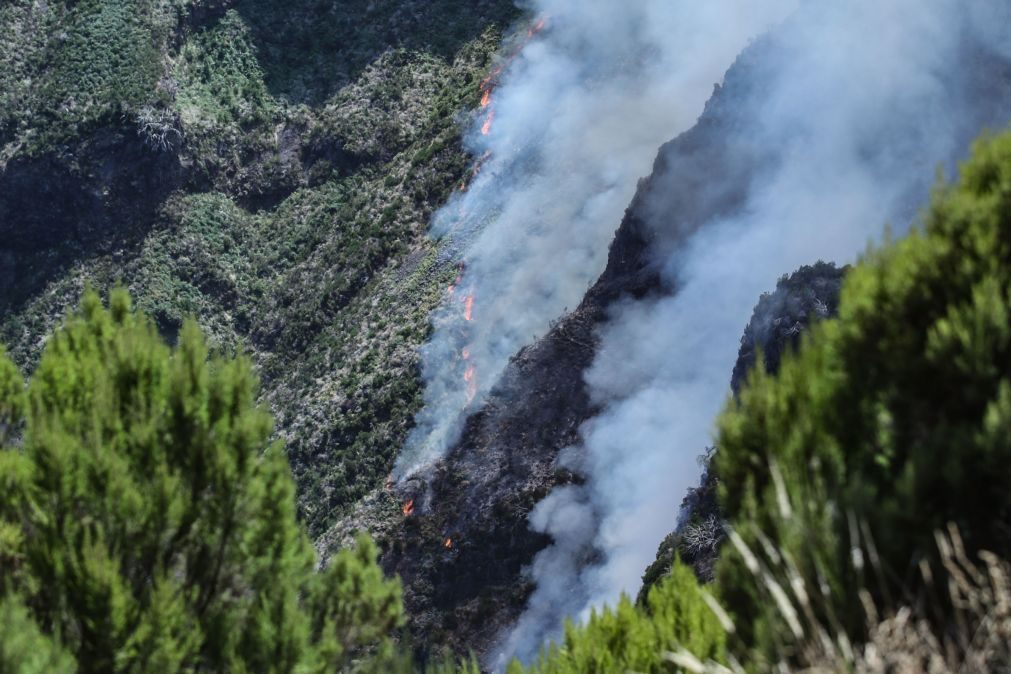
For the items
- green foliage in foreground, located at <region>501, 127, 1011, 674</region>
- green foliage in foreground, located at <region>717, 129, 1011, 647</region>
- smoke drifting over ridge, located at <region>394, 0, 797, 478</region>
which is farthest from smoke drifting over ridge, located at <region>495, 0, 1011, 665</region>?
green foliage in foreground, located at <region>717, 129, 1011, 647</region>

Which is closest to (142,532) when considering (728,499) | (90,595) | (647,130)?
(90,595)

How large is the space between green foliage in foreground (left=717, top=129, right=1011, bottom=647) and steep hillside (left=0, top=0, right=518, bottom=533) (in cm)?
4772

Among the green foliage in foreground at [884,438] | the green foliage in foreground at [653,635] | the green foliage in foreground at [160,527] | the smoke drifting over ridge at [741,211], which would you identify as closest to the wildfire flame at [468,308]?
the smoke drifting over ridge at [741,211]

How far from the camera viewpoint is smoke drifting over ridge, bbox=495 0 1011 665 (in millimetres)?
47562

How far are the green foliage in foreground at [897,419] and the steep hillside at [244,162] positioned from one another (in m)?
47.7

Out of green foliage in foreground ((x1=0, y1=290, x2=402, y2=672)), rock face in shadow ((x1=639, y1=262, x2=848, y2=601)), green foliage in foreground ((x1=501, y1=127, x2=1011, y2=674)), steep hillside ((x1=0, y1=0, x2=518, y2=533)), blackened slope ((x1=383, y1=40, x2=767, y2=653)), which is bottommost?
green foliage in foreground ((x1=501, y1=127, x2=1011, y2=674))

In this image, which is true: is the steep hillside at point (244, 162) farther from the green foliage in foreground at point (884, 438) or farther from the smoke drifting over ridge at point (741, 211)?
the green foliage in foreground at point (884, 438)

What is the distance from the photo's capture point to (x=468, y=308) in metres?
59.5

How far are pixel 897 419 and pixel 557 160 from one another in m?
54.8

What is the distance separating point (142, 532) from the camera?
16453 mm

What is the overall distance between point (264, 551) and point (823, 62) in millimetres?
41447

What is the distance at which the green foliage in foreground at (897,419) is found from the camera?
11.3 metres

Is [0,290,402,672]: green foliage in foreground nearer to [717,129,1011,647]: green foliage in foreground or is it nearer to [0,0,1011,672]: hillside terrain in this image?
[0,0,1011,672]: hillside terrain

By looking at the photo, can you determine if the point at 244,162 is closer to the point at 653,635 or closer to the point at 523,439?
the point at 523,439
